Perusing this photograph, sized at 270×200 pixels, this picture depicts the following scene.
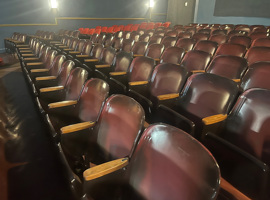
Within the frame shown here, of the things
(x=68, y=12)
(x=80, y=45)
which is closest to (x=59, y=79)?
(x=80, y=45)

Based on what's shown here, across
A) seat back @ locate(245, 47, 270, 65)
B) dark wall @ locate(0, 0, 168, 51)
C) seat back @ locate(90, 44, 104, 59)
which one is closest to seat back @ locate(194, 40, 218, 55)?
seat back @ locate(245, 47, 270, 65)

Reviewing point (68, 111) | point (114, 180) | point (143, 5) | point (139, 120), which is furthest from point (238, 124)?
point (143, 5)

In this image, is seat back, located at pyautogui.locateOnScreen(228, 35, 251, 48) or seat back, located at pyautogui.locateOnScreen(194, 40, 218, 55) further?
seat back, located at pyautogui.locateOnScreen(228, 35, 251, 48)

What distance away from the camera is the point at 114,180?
0.79 metres

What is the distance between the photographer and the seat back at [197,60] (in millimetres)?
2068

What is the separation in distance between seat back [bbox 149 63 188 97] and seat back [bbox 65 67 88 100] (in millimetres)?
576

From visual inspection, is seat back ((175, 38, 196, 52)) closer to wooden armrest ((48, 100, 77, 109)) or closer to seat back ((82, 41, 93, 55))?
seat back ((82, 41, 93, 55))

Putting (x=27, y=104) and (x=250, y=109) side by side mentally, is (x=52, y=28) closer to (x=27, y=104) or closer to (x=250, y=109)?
(x=27, y=104)

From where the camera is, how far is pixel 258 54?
2105 mm

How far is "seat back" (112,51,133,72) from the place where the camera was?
7.10 ft

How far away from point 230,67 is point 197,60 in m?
0.41

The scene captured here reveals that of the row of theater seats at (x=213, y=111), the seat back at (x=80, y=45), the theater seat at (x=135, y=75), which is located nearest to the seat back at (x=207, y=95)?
the row of theater seats at (x=213, y=111)

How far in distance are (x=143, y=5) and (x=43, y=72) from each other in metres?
8.78

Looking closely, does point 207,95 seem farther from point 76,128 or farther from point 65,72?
point 65,72
